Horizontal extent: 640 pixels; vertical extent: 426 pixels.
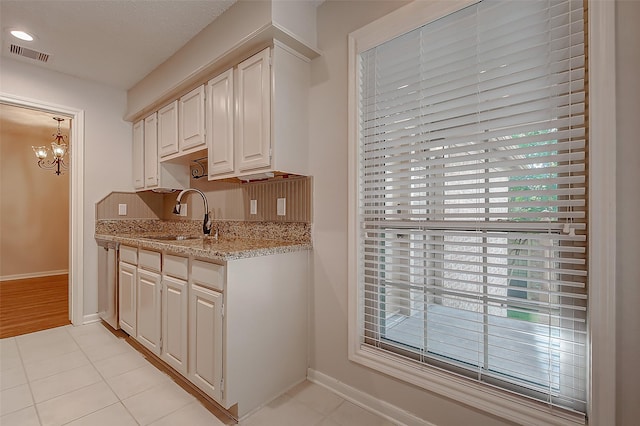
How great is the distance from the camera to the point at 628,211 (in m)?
1.06

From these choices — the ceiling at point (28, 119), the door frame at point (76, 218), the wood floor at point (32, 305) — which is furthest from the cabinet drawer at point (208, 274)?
the ceiling at point (28, 119)

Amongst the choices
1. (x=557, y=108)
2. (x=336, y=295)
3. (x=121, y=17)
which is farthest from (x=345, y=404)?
(x=121, y=17)

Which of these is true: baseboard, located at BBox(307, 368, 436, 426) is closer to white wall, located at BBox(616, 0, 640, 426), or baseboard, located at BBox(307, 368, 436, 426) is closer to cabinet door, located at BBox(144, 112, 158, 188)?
white wall, located at BBox(616, 0, 640, 426)

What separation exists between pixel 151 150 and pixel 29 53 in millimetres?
1176

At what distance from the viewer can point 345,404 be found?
5.78ft

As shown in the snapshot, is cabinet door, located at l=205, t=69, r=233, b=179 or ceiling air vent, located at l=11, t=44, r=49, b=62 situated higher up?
ceiling air vent, located at l=11, t=44, r=49, b=62

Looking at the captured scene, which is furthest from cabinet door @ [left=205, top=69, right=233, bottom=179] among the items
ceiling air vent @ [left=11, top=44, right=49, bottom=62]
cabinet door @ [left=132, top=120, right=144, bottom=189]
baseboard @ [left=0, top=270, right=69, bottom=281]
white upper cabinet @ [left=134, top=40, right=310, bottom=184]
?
baseboard @ [left=0, top=270, right=69, bottom=281]

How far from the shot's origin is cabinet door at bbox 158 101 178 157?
267 centimetres

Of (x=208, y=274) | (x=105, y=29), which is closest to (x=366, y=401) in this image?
(x=208, y=274)

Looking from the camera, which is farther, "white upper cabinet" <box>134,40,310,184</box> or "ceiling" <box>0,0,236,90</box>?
"ceiling" <box>0,0,236,90</box>

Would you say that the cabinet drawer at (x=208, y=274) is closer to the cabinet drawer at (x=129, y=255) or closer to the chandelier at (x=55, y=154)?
the cabinet drawer at (x=129, y=255)

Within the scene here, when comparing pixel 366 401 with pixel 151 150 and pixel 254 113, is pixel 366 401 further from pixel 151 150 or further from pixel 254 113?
pixel 151 150

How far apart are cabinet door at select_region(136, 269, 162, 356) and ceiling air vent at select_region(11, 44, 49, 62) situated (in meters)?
2.11

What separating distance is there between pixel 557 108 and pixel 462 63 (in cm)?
47
